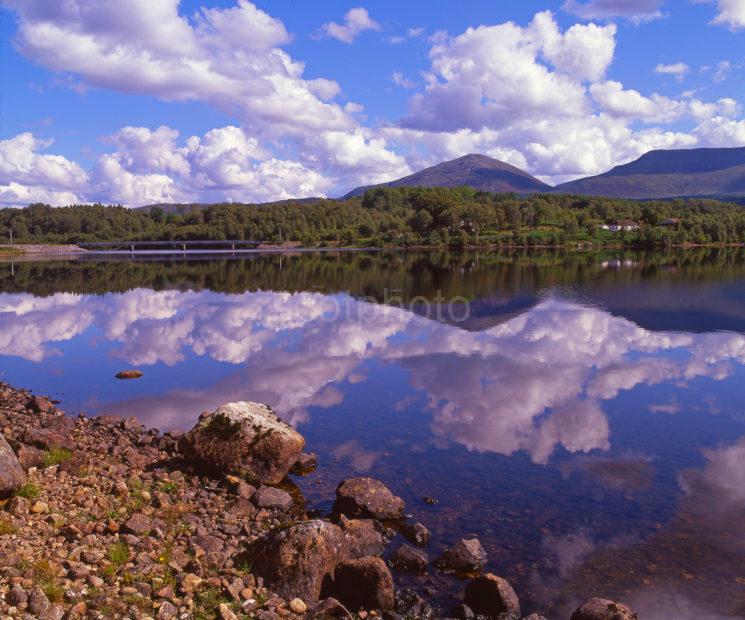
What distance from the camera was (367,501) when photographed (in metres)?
16.9

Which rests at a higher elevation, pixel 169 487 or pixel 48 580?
pixel 48 580

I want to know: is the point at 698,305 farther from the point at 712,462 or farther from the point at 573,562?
the point at 573,562

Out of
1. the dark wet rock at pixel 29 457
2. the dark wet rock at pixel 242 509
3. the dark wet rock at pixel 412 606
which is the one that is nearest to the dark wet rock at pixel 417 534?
the dark wet rock at pixel 412 606

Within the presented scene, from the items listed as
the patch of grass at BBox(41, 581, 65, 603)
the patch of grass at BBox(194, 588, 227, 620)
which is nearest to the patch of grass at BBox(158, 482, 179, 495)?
the patch of grass at BBox(194, 588, 227, 620)

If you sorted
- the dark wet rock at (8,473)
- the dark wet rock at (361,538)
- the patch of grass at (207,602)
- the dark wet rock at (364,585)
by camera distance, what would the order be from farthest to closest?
the dark wet rock at (361,538), the dark wet rock at (8,473), the dark wet rock at (364,585), the patch of grass at (207,602)

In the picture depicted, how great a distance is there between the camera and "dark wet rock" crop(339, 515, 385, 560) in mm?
14875

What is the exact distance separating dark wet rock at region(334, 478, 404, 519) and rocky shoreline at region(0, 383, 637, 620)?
3 centimetres

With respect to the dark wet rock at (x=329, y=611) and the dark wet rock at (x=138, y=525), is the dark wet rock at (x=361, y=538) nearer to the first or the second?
the dark wet rock at (x=329, y=611)

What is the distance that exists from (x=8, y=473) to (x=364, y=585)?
27.6 ft

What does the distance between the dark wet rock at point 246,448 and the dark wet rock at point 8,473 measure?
5.22m

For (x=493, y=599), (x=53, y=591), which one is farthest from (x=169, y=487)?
(x=493, y=599)

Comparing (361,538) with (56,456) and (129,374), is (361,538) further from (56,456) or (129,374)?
(129,374)

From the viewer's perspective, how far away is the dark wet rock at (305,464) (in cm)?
2028

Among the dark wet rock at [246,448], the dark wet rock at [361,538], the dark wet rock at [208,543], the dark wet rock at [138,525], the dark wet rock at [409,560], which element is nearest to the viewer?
the dark wet rock at [208,543]
